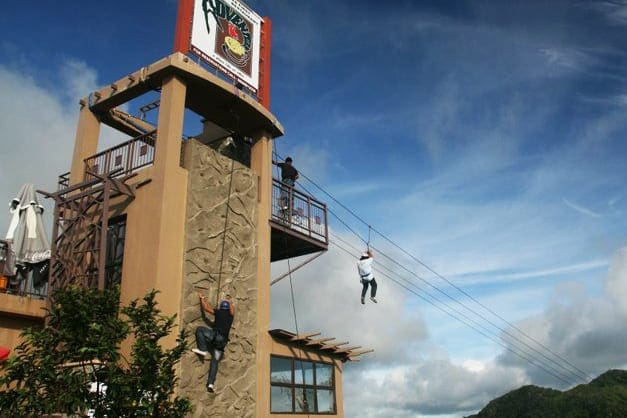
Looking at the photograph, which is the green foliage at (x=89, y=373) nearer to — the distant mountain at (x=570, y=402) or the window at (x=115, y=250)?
the window at (x=115, y=250)

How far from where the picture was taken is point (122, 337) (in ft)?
34.5

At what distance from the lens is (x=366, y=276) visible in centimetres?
1980

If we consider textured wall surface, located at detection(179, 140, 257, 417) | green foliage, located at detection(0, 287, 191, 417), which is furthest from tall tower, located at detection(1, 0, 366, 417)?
green foliage, located at detection(0, 287, 191, 417)

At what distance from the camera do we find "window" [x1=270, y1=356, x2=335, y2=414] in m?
16.6

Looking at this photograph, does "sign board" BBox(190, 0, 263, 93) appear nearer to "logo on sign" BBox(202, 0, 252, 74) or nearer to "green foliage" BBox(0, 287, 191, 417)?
"logo on sign" BBox(202, 0, 252, 74)

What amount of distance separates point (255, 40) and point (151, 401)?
14.0 metres

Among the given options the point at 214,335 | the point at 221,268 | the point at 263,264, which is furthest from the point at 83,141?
the point at 214,335

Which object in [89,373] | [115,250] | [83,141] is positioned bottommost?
[89,373]

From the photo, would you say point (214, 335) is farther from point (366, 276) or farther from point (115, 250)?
point (366, 276)

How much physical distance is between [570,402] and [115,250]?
5172 inches

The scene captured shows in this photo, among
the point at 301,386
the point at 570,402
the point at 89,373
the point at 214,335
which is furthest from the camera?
the point at 570,402

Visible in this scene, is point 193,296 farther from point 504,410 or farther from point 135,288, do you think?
point 504,410

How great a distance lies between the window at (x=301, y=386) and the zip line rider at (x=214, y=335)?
2461mm

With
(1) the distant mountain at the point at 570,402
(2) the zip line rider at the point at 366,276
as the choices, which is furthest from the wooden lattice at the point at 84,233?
(1) the distant mountain at the point at 570,402
